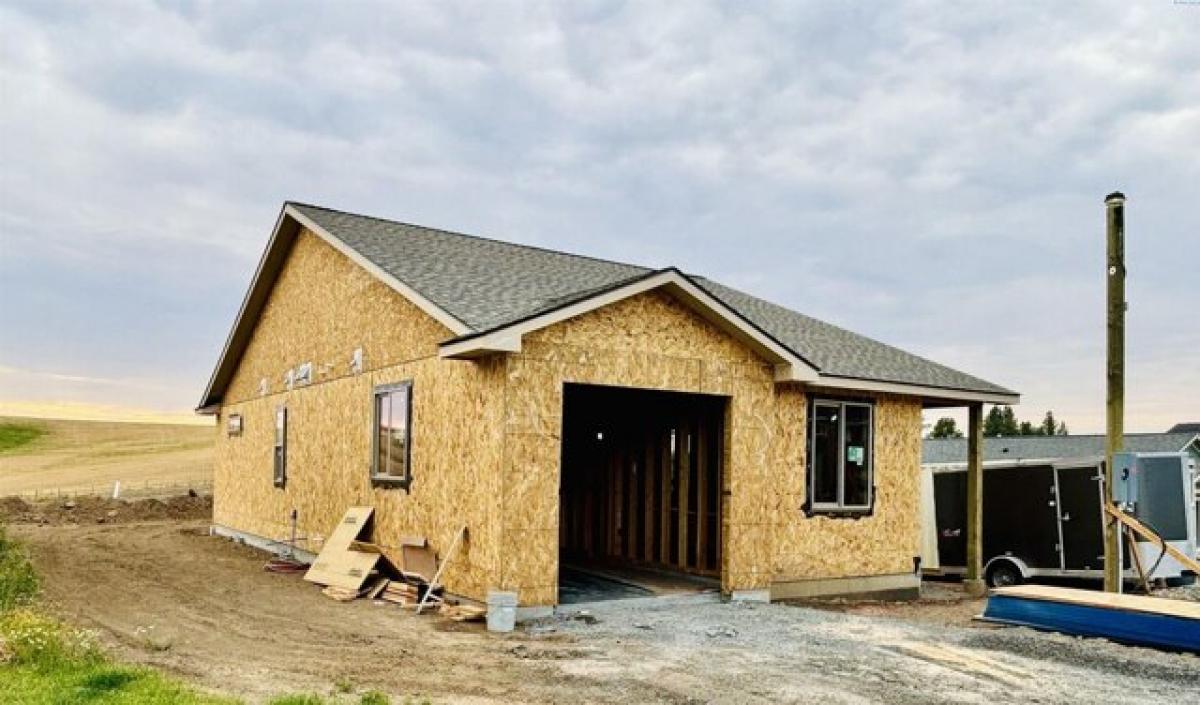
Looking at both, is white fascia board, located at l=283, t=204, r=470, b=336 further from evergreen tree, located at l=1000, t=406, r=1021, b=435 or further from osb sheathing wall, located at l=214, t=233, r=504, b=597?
evergreen tree, located at l=1000, t=406, r=1021, b=435

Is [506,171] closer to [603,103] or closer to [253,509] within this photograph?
[603,103]

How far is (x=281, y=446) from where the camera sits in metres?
17.9

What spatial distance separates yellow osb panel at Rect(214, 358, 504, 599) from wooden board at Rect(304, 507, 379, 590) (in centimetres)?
27

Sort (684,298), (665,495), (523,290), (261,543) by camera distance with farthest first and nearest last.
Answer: (261,543), (665,495), (523,290), (684,298)

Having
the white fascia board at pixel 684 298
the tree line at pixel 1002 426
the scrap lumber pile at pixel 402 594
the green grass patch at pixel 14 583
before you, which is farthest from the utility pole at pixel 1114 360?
the tree line at pixel 1002 426

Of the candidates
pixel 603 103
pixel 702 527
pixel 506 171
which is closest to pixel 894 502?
pixel 702 527

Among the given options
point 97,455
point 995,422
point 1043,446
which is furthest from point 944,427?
point 97,455

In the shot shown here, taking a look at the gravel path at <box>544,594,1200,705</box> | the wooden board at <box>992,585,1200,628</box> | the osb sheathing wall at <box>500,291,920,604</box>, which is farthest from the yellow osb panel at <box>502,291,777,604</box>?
the wooden board at <box>992,585,1200,628</box>

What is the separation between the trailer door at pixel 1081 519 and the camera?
16.1 m

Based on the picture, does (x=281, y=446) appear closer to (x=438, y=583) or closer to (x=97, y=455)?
(x=438, y=583)

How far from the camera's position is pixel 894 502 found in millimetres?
14484

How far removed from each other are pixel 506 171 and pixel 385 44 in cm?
760

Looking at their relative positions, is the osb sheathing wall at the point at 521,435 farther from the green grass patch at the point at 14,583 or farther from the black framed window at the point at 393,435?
the green grass patch at the point at 14,583

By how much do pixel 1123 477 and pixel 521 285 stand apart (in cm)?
795
